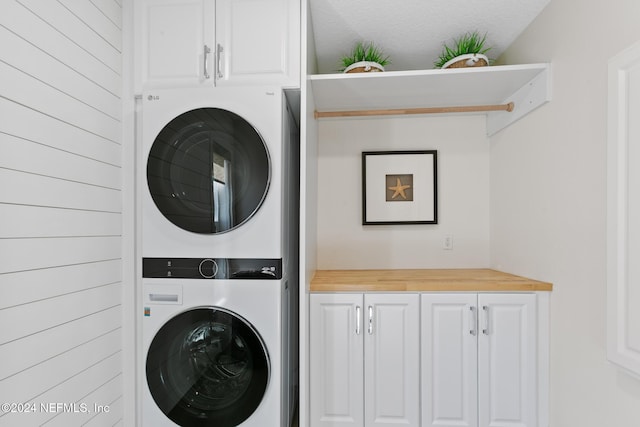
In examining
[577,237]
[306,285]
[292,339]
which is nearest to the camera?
[577,237]

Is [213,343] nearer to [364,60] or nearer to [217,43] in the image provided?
[217,43]

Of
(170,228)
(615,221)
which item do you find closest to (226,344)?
(170,228)

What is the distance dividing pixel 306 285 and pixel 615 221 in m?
1.25

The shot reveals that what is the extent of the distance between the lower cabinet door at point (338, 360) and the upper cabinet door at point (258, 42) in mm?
1127

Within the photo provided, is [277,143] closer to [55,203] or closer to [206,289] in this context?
[206,289]

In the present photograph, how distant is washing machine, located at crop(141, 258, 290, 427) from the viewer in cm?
148

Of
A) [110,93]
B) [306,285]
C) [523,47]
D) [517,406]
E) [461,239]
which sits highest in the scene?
[523,47]

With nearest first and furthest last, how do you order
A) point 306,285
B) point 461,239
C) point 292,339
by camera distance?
point 306,285, point 292,339, point 461,239

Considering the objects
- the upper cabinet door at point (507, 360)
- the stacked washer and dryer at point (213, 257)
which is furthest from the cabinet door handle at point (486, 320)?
the stacked washer and dryer at point (213, 257)

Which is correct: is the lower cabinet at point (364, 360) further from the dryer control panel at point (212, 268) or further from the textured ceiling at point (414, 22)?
the textured ceiling at point (414, 22)

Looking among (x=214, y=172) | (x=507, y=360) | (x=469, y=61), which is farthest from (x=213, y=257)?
(x=469, y=61)

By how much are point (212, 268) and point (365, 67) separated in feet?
4.37

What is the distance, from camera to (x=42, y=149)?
1.16 metres

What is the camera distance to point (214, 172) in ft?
4.86
